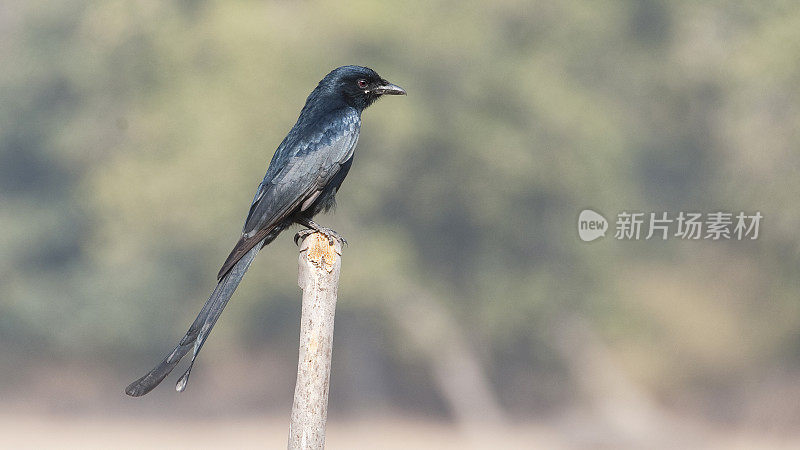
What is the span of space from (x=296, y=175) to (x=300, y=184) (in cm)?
6

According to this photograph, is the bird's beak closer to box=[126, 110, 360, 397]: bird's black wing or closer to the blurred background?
box=[126, 110, 360, 397]: bird's black wing

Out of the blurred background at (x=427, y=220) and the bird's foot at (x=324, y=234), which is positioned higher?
the blurred background at (x=427, y=220)

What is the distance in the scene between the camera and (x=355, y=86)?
793 cm

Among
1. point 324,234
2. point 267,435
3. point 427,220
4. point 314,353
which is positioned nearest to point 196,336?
point 314,353

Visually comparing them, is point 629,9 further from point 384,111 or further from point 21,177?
point 21,177

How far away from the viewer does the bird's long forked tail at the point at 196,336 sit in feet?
19.4

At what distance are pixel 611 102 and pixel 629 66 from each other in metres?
1.96

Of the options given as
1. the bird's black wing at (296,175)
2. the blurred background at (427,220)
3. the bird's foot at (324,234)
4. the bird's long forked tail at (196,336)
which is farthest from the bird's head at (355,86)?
the blurred background at (427,220)

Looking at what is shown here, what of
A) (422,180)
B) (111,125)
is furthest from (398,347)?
(111,125)

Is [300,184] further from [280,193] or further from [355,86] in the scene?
[355,86]

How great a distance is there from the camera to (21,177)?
104ft

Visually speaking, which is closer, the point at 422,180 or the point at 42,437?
the point at 422,180

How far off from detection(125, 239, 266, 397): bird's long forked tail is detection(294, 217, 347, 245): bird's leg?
1.38 ft

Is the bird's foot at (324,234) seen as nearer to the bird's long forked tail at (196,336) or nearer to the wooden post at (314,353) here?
the wooden post at (314,353)
